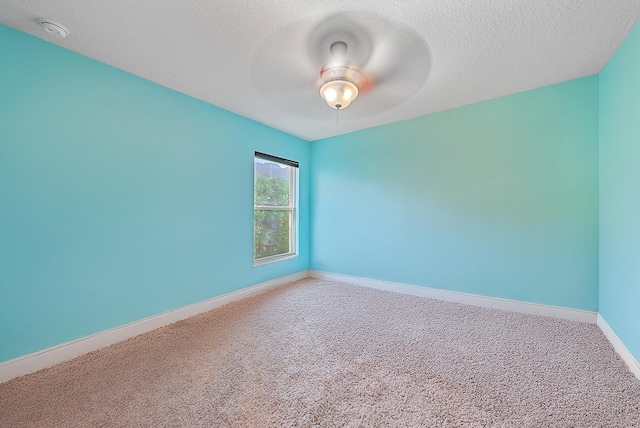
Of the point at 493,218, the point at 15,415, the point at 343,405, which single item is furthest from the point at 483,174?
the point at 15,415

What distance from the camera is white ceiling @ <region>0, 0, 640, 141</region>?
1491 mm

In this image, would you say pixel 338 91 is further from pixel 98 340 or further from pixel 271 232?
pixel 98 340

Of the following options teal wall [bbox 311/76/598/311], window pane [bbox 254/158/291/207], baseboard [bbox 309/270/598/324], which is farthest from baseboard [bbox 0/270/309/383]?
teal wall [bbox 311/76/598/311]

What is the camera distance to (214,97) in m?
2.62

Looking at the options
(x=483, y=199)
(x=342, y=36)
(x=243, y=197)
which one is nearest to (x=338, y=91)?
(x=342, y=36)

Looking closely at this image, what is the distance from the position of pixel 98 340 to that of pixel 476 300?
3.66m

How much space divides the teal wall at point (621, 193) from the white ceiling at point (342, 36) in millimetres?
231

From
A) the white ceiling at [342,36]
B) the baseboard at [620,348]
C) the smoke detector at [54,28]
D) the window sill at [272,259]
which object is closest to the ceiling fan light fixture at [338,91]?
the white ceiling at [342,36]

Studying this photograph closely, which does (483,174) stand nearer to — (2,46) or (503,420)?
(503,420)

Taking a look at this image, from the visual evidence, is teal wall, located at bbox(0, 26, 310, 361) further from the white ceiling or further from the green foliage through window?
the green foliage through window

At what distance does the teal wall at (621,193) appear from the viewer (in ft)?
5.29

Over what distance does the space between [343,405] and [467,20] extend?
2471mm

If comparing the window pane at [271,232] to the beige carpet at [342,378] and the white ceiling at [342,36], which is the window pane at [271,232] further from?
the white ceiling at [342,36]

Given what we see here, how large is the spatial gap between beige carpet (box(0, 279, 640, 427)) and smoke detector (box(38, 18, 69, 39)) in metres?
2.30
